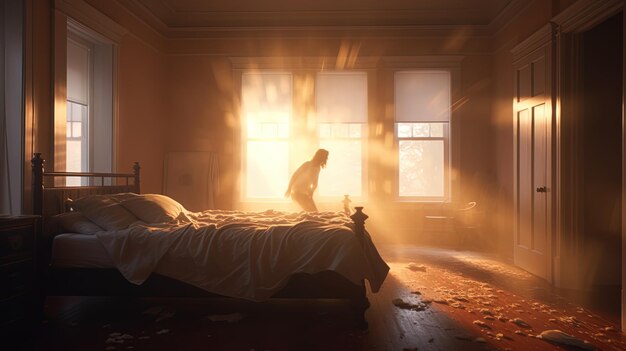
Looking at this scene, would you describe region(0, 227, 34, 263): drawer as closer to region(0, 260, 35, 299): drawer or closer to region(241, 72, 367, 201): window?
region(0, 260, 35, 299): drawer

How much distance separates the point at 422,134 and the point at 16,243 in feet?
19.2

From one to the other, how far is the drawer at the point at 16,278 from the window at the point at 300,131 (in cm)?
419

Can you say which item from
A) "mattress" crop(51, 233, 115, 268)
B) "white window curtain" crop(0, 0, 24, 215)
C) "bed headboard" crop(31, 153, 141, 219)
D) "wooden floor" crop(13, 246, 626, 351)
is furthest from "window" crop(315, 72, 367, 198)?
"white window curtain" crop(0, 0, 24, 215)

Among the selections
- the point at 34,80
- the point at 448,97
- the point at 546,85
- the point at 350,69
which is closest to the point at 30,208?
the point at 34,80

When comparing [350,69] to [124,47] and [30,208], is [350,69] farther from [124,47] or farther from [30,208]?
[30,208]

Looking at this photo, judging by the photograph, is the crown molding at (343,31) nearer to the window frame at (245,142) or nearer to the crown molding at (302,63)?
the crown molding at (302,63)

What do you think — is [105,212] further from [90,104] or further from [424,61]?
[424,61]

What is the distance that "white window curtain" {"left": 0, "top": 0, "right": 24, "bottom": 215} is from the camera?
155 inches

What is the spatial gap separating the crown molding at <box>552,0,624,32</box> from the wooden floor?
2741mm

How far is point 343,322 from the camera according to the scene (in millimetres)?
3287

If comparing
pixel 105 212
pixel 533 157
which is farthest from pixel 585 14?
pixel 105 212

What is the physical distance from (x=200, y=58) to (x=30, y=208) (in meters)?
4.06

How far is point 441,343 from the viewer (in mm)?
2832

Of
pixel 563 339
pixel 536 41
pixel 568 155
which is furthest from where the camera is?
pixel 536 41
